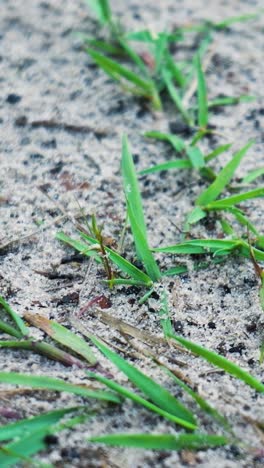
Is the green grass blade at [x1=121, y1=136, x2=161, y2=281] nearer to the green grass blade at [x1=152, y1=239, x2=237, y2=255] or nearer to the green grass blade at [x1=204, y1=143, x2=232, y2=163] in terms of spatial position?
the green grass blade at [x1=152, y1=239, x2=237, y2=255]

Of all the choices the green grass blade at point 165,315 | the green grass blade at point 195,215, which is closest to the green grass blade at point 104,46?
the green grass blade at point 195,215

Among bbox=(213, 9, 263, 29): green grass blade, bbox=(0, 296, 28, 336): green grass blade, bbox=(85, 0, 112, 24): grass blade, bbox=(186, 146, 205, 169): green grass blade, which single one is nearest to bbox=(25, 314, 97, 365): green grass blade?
bbox=(0, 296, 28, 336): green grass blade

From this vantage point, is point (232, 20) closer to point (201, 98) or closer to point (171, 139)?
point (201, 98)

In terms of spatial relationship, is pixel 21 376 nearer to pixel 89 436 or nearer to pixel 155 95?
pixel 89 436

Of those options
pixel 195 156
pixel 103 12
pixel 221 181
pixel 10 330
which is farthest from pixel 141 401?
pixel 103 12

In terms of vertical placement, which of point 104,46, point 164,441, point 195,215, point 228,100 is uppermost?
point 104,46
